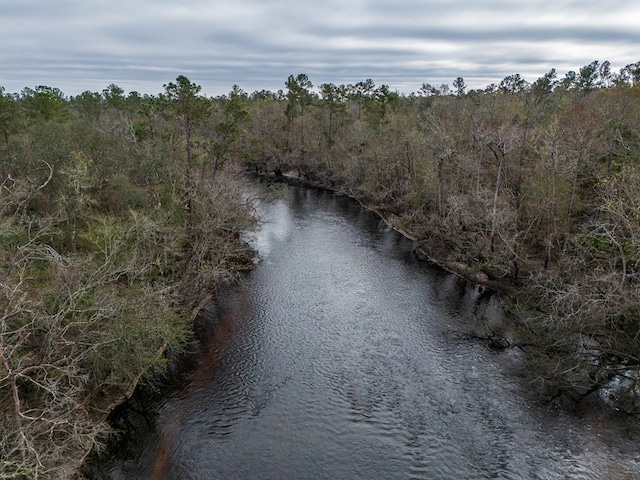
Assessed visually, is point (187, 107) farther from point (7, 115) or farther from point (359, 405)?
point (359, 405)

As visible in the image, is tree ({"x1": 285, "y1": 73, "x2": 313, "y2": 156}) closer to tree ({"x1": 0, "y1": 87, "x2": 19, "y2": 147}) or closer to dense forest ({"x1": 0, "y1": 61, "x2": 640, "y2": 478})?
dense forest ({"x1": 0, "y1": 61, "x2": 640, "y2": 478})

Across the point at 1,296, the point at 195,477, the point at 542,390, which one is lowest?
the point at 195,477

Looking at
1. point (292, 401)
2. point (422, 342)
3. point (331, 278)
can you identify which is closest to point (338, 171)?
point (331, 278)

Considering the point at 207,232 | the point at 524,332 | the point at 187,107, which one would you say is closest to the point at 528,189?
the point at 524,332

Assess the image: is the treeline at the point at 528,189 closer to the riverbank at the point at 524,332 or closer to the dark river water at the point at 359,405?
the riverbank at the point at 524,332

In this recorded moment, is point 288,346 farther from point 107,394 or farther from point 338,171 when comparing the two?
point 338,171

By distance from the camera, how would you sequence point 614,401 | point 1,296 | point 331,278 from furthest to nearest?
point 331,278 → point 614,401 → point 1,296
